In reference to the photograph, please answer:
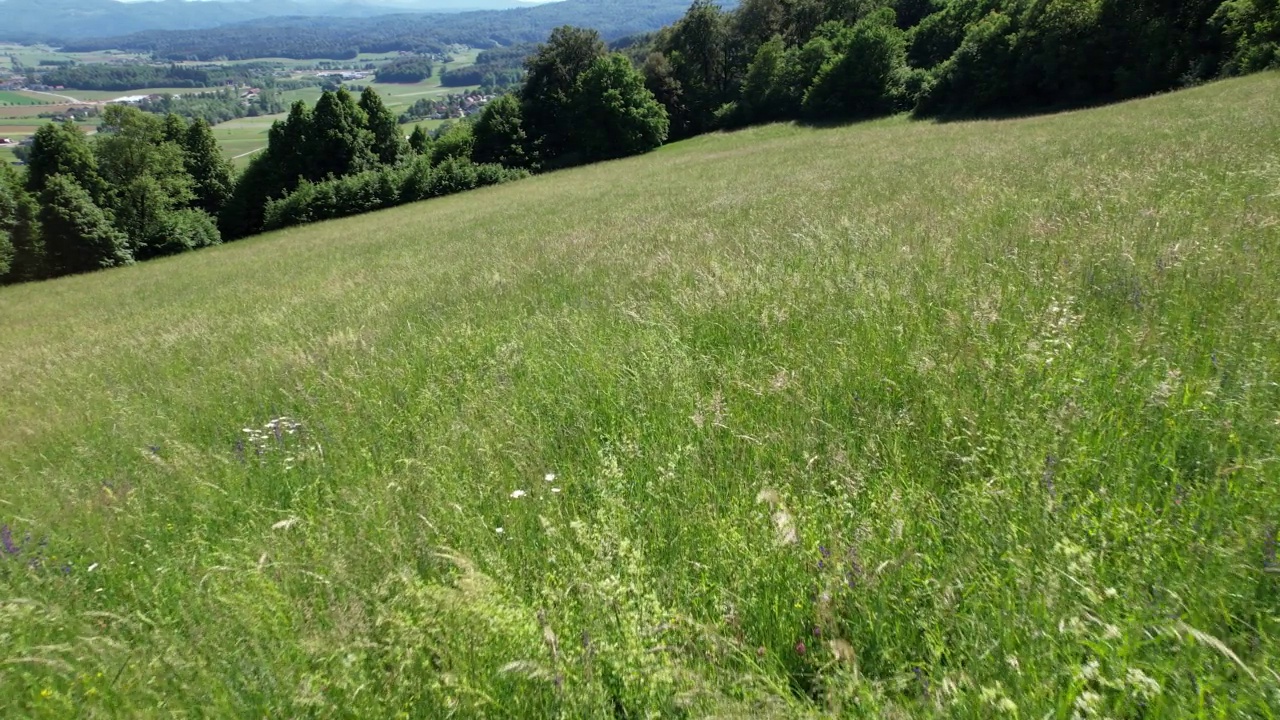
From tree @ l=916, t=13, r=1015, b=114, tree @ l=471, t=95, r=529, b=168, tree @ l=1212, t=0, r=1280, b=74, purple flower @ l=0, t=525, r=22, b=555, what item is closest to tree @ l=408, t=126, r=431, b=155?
tree @ l=471, t=95, r=529, b=168

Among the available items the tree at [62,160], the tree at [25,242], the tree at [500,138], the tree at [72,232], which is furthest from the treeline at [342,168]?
the tree at [25,242]

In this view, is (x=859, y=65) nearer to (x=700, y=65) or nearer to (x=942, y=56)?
(x=942, y=56)

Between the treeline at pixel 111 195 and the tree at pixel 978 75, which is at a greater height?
the tree at pixel 978 75

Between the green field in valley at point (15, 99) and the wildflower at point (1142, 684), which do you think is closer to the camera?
the wildflower at point (1142, 684)

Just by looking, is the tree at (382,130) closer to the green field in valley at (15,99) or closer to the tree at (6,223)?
the tree at (6,223)

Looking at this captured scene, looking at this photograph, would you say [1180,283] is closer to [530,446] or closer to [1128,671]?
[1128,671]

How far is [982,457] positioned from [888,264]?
3.12m

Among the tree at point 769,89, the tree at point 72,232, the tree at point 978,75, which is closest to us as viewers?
the tree at point 72,232

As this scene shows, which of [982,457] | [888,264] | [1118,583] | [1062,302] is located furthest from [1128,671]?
[888,264]

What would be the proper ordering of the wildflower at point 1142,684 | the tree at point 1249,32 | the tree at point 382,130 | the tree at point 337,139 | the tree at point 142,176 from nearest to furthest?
the wildflower at point 1142,684
the tree at point 1249,32
the tree at point 142,176
the tree at point 337,139
the tree at point 382,130

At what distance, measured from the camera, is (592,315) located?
223 inches

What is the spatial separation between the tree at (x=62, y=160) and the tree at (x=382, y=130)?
59.9 feet

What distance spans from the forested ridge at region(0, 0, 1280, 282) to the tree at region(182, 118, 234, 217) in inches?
5.7

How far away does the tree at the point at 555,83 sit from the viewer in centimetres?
5584
